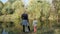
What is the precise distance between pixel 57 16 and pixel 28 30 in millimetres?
1530

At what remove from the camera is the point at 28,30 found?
26.5 feet

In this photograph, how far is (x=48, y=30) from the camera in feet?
26.8

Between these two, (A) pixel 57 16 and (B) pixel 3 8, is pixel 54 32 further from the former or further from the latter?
(B) pixel 3 8

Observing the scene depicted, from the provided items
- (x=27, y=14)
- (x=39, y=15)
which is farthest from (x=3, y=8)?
(x=39, y=15)

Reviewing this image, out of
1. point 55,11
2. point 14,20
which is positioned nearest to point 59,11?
point 55,11

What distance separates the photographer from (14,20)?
27.1 feet

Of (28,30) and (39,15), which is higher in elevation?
(39,15)

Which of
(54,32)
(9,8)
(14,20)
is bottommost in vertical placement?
Answer: (54,32)

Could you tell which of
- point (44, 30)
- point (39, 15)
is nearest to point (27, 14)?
point (39, 15)

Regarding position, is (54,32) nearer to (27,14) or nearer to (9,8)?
(27,14)

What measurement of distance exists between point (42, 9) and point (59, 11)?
80 cm

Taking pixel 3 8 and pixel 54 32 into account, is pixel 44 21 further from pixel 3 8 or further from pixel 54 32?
pixel 3 8

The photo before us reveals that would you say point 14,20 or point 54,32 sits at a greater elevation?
point 14,20

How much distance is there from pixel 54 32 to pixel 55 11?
105cm
